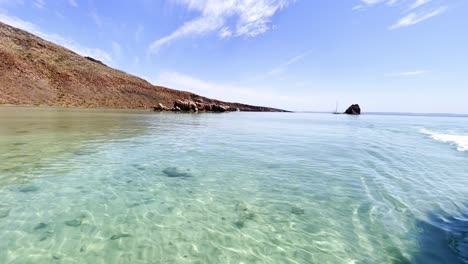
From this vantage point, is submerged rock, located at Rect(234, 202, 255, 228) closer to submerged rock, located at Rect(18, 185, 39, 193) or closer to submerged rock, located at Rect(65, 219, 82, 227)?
submerged rock, located at Rect(65, 219, 82, 227)

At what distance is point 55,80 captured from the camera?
62.3 metres

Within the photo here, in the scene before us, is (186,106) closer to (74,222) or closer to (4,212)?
(4,212)

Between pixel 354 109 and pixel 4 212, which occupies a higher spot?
pixel 4 212

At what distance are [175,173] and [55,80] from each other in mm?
68496

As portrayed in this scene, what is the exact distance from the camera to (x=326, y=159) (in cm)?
1073

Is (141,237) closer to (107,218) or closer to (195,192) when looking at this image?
(107,218)

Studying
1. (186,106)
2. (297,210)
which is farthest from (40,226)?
(186,106)

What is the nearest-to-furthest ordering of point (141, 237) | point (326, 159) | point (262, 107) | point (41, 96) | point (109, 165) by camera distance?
point (141, 237) < point (109, 165) < point (326, 159) < point (41, 96) < point (262, 107)

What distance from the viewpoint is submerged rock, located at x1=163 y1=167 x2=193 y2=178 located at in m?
7.67

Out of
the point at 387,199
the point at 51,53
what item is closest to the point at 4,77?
the point at 51,53

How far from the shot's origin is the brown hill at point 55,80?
2110 inches

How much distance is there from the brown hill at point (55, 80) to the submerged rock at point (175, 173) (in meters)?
54.7

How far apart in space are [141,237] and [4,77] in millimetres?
65107

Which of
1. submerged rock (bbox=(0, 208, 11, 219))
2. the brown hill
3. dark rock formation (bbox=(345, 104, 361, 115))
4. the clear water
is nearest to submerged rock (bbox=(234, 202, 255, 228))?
the clear water
